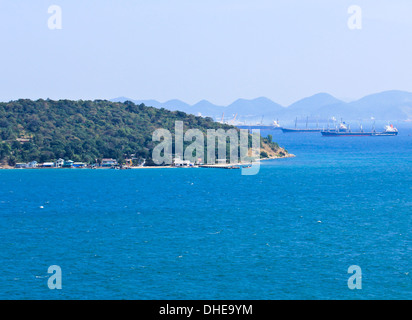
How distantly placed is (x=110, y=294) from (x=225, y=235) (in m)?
19.0

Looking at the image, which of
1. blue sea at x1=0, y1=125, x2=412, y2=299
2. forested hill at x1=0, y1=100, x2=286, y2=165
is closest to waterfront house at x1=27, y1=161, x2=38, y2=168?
forested hill at x1=0, y1=100, x2=286, y2=165

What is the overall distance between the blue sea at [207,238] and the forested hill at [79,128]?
32668 mm

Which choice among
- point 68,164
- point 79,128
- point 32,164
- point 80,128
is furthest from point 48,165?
point 80,128

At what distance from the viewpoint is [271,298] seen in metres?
37.7

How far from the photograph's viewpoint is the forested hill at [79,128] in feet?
441

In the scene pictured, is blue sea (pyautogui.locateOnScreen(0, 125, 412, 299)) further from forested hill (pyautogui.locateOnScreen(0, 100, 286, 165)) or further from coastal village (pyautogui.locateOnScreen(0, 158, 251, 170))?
forested hill (pyautogui.locateOnScreen(0, 100, 286, 165))

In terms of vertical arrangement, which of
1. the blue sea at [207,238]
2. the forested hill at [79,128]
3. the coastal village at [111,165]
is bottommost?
the blue sea at [207,238]

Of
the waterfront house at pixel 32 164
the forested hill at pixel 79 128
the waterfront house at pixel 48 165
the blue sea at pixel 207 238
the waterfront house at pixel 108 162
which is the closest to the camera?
the blue sea at pixel 207 238

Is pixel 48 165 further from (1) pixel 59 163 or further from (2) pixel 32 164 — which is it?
(2) pixel 32 164

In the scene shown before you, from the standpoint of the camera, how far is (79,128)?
154 metres

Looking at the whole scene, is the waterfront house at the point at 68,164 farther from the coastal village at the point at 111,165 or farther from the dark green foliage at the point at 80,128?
the dark green foliage at the point at 80,128

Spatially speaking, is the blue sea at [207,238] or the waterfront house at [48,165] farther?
the waterfront house at [48,165]

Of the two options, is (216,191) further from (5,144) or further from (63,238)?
(5,144)

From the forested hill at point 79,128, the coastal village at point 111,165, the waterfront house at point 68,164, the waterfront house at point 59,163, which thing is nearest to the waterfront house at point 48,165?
the coastal village at point 111,165
